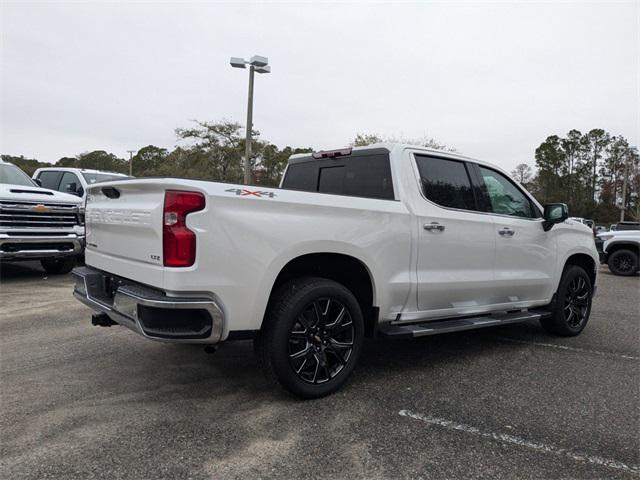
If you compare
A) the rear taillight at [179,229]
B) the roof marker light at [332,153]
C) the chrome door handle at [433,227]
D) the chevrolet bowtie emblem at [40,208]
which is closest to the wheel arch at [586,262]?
the chrome door handle at [433,227]

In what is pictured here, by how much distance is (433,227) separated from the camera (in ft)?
13.5

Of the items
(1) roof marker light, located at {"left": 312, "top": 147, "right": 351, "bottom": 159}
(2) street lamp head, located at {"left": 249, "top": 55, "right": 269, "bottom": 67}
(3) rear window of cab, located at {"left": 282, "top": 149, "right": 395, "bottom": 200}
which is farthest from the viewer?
(2) street lamp head, located at {"left": 249, "top": 55, "right": 269, "bottom": 67}

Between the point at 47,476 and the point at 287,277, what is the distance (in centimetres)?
184

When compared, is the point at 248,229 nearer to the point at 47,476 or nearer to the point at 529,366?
the point at 47,476

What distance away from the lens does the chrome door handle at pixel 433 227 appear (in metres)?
4.09

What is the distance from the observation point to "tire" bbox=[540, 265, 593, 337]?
5.49 metres

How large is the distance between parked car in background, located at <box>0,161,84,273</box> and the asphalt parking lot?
3277 mm

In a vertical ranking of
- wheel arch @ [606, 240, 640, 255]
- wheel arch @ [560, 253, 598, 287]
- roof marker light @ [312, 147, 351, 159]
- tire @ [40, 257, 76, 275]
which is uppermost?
roof marker light @ [312, 147, 351, 159]

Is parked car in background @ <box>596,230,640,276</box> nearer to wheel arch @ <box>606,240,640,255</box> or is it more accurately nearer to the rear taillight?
wheel arch @ <box>606,240,640,255</box>

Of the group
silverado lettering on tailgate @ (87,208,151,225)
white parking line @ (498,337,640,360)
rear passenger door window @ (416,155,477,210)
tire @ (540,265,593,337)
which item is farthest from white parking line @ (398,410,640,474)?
tire @ (540,265,593,337)

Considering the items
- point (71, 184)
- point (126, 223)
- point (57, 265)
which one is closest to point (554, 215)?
point (126, 223)

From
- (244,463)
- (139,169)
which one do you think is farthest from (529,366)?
(139,169)

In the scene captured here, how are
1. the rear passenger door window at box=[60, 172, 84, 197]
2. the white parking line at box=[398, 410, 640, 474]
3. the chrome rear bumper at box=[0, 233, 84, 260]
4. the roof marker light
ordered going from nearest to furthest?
the white parking line at box=[398, 410, 640, 474] → the roof marker light → the chrome rear bumper at box=[0, 233, 84, 260] → the rear passenger door window at box=[60, 172, 84, 197]

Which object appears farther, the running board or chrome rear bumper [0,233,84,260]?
chrome rear bumper [0,233,84,260]
